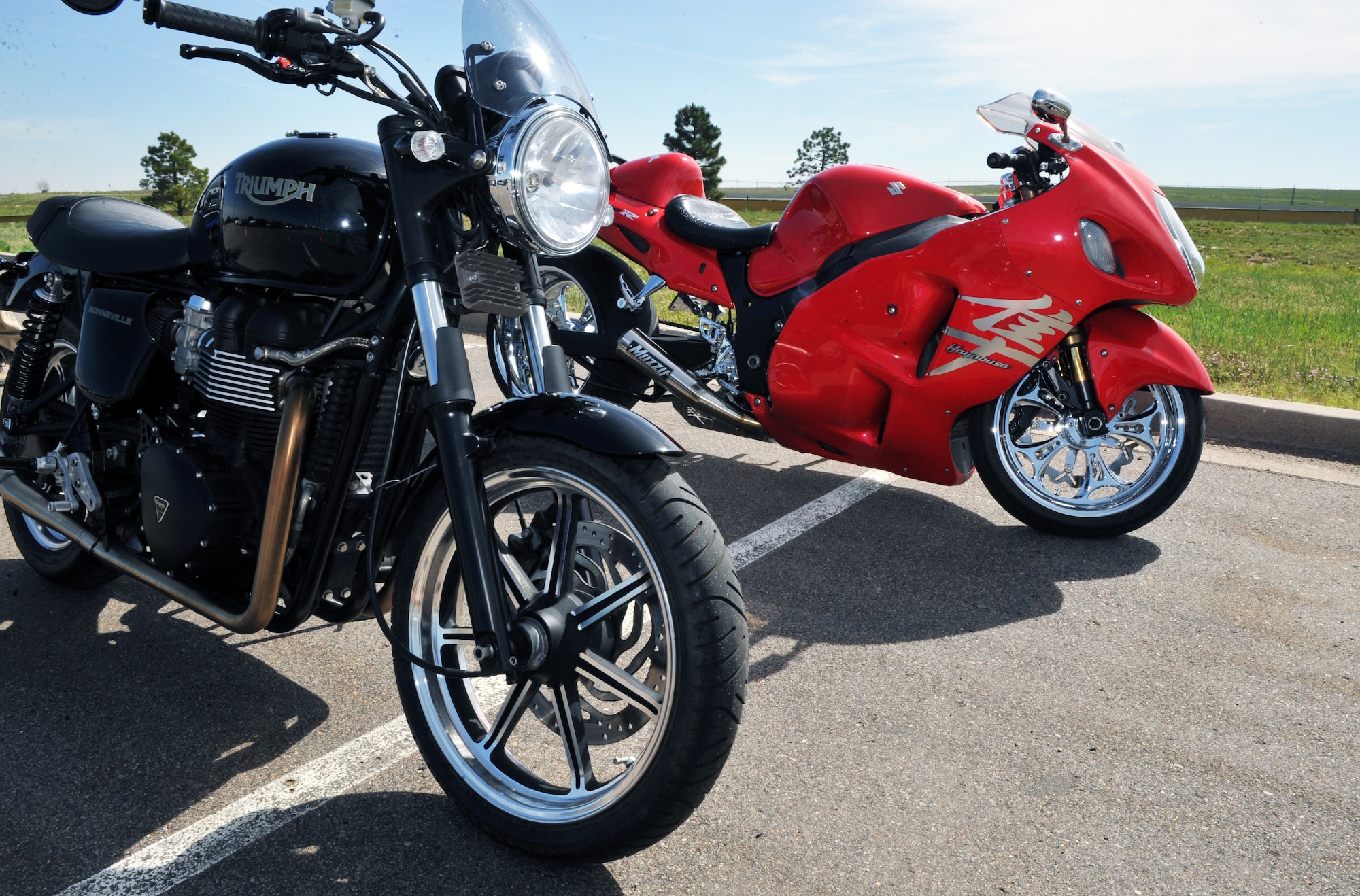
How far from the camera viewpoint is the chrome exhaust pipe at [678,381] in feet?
15.3

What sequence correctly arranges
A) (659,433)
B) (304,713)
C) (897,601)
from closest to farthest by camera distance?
1. (659,433)
2. (304,713)
3. (897,601)

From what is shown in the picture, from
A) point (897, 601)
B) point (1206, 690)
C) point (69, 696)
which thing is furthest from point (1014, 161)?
point (69, 696)

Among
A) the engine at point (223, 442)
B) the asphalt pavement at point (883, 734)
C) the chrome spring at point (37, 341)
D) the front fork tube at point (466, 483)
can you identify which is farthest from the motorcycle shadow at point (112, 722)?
the front fork tube at point (466, 483)

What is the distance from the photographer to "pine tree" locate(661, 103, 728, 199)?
2409 inches

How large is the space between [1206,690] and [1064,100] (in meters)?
2.22

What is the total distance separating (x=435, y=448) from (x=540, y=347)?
1.01 feet

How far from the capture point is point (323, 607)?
8.06 ft

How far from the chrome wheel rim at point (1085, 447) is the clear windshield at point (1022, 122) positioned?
928 millimetres

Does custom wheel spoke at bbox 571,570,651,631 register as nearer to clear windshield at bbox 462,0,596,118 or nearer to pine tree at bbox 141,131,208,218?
clear windshield at bbox 462,0,596,118

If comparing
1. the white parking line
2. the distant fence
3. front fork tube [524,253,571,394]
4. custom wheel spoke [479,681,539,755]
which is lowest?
the white parking line

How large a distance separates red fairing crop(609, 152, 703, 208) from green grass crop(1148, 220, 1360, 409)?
3.38 m

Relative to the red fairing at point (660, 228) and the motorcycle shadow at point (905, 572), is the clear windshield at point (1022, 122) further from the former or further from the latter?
the motorcycle shadow at point (905, 572)

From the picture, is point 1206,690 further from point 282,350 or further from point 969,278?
point 282,350

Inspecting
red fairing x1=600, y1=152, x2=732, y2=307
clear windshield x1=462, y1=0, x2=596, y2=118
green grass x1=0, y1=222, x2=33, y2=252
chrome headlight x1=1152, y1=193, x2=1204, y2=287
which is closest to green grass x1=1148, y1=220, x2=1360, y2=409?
chrome headlight x1=1152, y1=193, x2=1204, y2=287
